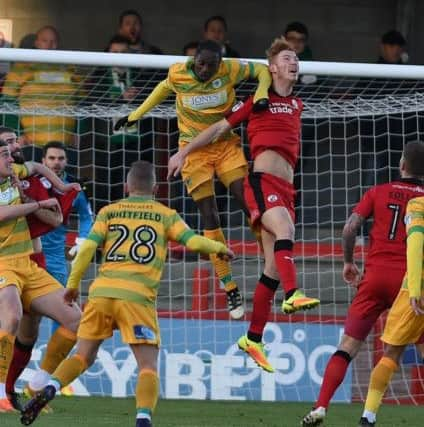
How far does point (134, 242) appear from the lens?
26.8 feet

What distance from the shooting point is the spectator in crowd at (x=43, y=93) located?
12.9 meters

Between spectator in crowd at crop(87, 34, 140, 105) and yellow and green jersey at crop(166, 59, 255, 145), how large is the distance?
2.52m

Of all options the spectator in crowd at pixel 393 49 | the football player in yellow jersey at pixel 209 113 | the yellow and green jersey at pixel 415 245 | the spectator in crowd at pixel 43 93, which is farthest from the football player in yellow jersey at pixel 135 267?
the spectator in crowd at pixel 393 49

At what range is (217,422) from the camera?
10.0m

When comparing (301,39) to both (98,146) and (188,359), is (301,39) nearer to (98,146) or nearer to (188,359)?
(98,146)

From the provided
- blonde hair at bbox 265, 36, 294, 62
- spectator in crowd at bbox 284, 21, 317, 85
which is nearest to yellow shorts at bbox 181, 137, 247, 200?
blonde hair at bbox 265, 36, 294, 62

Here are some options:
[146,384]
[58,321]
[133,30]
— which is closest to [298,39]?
[133,30]

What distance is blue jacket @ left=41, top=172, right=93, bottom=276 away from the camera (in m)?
11.9

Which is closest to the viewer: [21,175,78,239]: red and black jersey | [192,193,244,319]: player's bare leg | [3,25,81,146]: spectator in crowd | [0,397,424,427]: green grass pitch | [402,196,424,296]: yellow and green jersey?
[402,196,424,296]: yellow and green jersey

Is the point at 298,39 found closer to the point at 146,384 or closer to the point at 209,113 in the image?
the point at 209,113

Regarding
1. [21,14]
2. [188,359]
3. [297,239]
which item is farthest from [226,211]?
[21,14]

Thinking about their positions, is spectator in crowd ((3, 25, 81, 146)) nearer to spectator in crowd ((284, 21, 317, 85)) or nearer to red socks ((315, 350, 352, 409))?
spectator in crowd ((284, 21, 317, 85))

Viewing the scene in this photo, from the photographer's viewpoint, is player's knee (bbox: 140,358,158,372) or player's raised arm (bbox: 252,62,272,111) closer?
player's knee (bbox: 140,358,158,372)

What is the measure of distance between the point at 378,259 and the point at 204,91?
1.90 m
